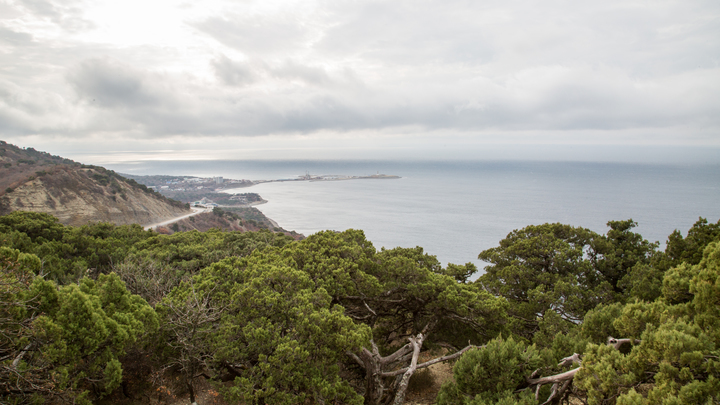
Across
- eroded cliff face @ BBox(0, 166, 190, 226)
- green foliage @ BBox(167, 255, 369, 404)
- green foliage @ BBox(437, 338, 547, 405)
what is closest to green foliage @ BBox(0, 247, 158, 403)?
green foliage @ BBox(167, 255, 369, 404)

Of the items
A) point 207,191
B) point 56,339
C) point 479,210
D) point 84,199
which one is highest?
point 56,339

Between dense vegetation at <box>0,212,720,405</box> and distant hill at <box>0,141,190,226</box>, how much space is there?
40.8 m

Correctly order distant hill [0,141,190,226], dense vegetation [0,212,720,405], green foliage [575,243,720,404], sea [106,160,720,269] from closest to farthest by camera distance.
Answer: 1. green foliage [575,243,720,404]
2. dense vegetation [0,212,720,405]
3. distant hill [0,141,190,226]
4. sea [106,160,720,269]

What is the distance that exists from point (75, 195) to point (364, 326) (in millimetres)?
58282

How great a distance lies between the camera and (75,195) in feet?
165

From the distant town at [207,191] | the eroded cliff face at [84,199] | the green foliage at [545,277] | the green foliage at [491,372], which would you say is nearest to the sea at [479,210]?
the distant town at [207,191]

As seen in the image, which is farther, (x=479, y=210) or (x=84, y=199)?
(x=479, y=210)

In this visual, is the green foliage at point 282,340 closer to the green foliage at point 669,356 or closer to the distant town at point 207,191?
the green foliage at point 669,356

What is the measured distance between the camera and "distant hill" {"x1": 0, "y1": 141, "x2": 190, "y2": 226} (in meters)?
45.3

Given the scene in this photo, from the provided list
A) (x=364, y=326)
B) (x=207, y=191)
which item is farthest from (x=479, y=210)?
(x=207, y=191)

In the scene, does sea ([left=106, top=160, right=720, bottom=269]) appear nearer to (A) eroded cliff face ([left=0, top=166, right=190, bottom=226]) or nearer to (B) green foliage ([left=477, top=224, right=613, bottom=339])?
(A) eroded cliff face ([left=0, top=166, right=190, bottom=226])

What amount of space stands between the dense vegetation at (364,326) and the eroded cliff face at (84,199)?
40.6m

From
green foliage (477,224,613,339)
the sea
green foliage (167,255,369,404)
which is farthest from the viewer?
the sea

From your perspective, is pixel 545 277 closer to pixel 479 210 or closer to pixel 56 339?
pixel 56 339
